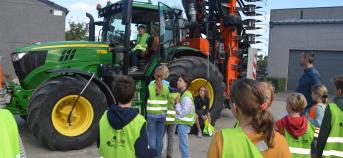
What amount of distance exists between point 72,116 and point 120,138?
415 cm

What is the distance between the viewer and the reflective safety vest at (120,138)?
10.8 ft

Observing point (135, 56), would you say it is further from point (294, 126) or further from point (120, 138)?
point (120, 138)

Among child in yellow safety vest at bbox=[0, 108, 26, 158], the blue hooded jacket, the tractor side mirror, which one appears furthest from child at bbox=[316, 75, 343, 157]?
the tractor side mirror

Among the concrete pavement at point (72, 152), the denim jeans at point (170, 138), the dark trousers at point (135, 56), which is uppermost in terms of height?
the dark trousers at point (135, 56)

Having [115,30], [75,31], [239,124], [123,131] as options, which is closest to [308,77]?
[123,131]

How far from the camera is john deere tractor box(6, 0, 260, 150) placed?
7.05 metres

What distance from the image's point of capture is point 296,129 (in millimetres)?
3881

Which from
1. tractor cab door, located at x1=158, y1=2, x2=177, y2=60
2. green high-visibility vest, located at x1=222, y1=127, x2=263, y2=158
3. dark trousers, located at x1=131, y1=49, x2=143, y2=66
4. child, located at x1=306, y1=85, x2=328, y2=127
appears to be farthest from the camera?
tractor cab door, located at x1=158, y1=2, x2=177, y2=60

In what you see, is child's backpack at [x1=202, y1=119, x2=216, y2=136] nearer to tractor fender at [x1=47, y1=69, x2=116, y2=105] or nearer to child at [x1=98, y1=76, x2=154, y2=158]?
tractor fender at [x1=47, y1=69, x2=116, y2=105]

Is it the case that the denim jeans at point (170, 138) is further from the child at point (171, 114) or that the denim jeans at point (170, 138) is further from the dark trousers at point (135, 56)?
the dark trousers at point (135, 56)

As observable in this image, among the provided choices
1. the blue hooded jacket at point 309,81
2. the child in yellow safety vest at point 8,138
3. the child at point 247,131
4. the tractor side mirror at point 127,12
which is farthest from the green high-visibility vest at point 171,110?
the child in yellow safety vest at point 8,138

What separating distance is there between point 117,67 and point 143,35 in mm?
855

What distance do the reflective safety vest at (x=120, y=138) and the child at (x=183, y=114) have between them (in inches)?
115

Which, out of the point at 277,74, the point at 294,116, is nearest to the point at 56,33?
the point at 277,74
